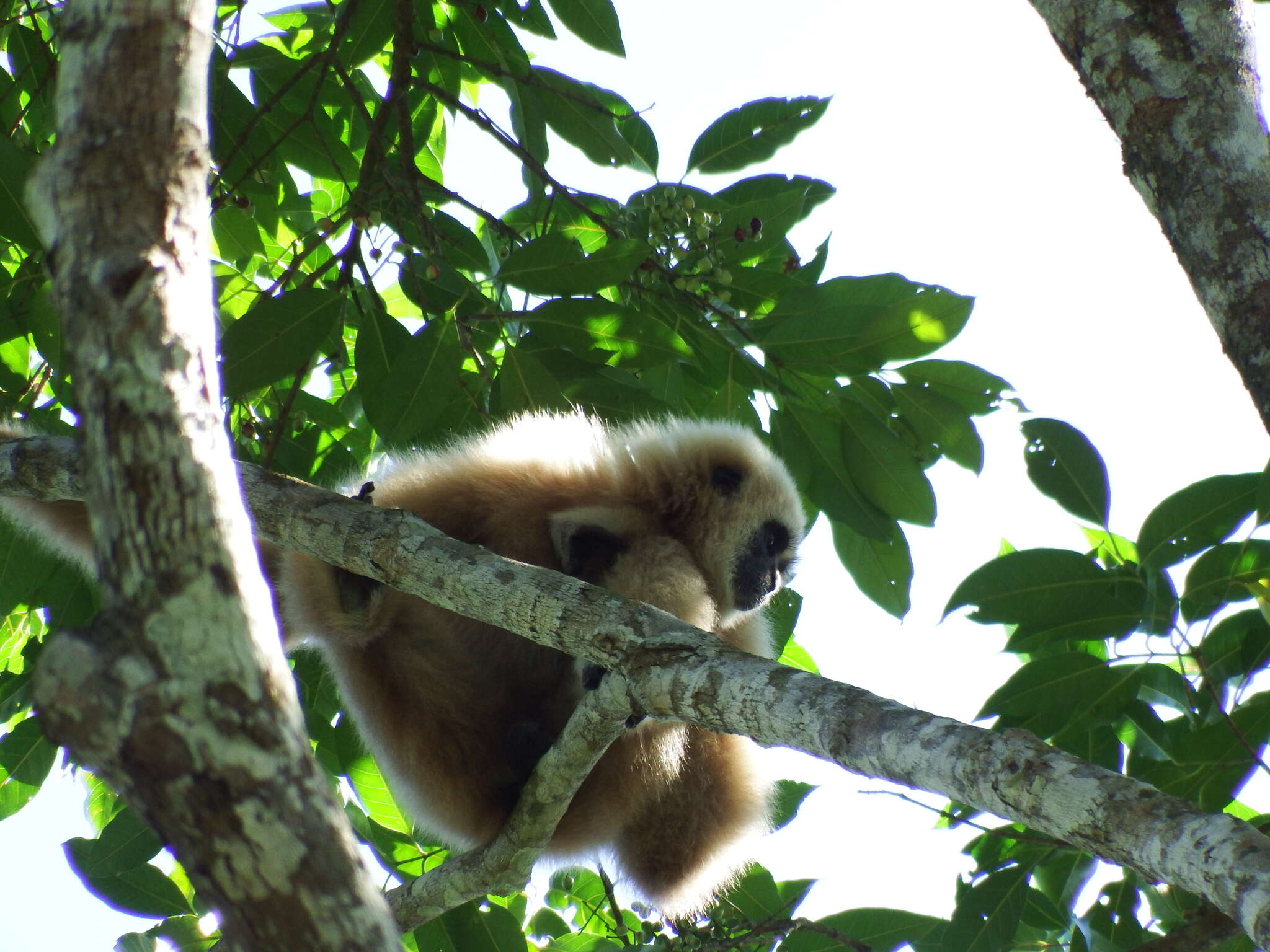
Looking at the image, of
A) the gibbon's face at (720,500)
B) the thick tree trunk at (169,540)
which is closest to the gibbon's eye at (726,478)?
the gibbon's face at (720,500)

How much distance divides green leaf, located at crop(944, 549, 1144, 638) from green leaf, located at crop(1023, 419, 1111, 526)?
216 mm

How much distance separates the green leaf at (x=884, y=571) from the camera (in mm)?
3594

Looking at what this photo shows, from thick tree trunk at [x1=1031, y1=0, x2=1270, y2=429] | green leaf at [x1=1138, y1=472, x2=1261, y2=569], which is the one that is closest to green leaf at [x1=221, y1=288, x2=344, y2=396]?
thick tree trunk at [x1=1031, y1=0, x2=1270, y2=429]

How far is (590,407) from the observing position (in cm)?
378

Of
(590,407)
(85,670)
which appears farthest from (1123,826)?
(590,407)

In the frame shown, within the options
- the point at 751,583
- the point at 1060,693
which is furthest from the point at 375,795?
the point at 1060,693

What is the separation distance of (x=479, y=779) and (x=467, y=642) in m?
0.42

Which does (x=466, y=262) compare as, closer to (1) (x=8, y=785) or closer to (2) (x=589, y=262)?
(2) (x=589, y=262)

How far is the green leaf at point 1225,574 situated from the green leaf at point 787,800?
1527mm

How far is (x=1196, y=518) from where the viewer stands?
2889 mm

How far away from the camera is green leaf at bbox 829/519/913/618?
141 inches

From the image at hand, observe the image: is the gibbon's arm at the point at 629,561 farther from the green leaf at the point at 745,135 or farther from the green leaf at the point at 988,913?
the green leaf at the point at 745,135

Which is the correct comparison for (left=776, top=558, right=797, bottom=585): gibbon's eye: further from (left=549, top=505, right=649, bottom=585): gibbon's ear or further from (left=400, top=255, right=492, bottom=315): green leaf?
(left=400, top=255, right=492, bottom=315): green leaf

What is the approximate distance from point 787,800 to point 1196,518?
5.70 feet
